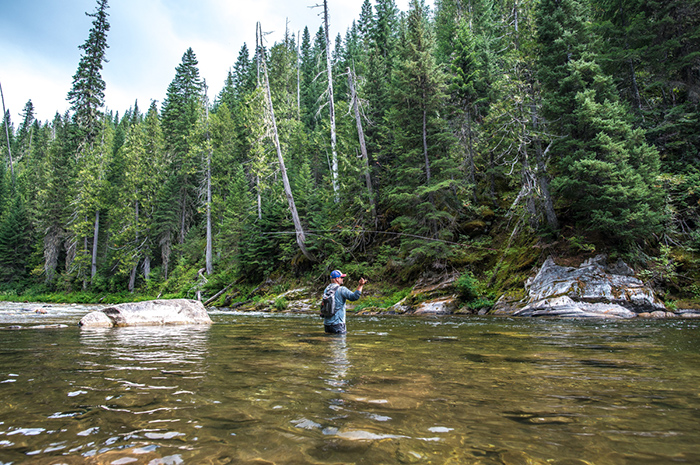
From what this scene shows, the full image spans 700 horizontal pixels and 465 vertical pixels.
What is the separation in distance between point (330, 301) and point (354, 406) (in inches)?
182

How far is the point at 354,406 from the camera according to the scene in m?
2.59

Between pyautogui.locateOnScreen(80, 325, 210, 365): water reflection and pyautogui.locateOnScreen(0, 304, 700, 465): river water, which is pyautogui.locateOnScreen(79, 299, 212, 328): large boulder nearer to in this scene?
pyautogui.locateOnScreen(80, 325, 210, 365): water reflection

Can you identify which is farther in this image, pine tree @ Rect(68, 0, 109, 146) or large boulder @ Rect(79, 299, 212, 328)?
pine tree @ Rect(68, 0, 109, 146)

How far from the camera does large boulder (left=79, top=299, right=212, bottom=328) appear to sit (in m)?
9.37

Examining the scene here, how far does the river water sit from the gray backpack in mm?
2238

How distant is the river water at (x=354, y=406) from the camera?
183 cm

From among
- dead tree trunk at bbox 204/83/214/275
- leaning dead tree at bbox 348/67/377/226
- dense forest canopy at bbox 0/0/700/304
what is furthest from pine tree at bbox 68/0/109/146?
leaning dead tree at bbox 348/67/377/226

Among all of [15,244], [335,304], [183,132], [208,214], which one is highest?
[183,132]

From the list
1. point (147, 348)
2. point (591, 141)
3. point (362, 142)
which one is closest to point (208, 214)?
point (362, 142)

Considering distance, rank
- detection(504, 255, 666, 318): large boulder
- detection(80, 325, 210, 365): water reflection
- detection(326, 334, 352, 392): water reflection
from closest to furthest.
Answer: detection(326, 334, 352, 392): water reflection < detection(80, 325, 210, 365): water reflection < detection(504, 255, 666, 318): large boulder

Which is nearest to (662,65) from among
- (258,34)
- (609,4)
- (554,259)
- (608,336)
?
(609,4)

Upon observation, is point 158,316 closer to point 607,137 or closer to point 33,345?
point 33,345

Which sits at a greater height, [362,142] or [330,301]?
[362,142]

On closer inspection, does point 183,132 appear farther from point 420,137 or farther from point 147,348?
point 147,348
